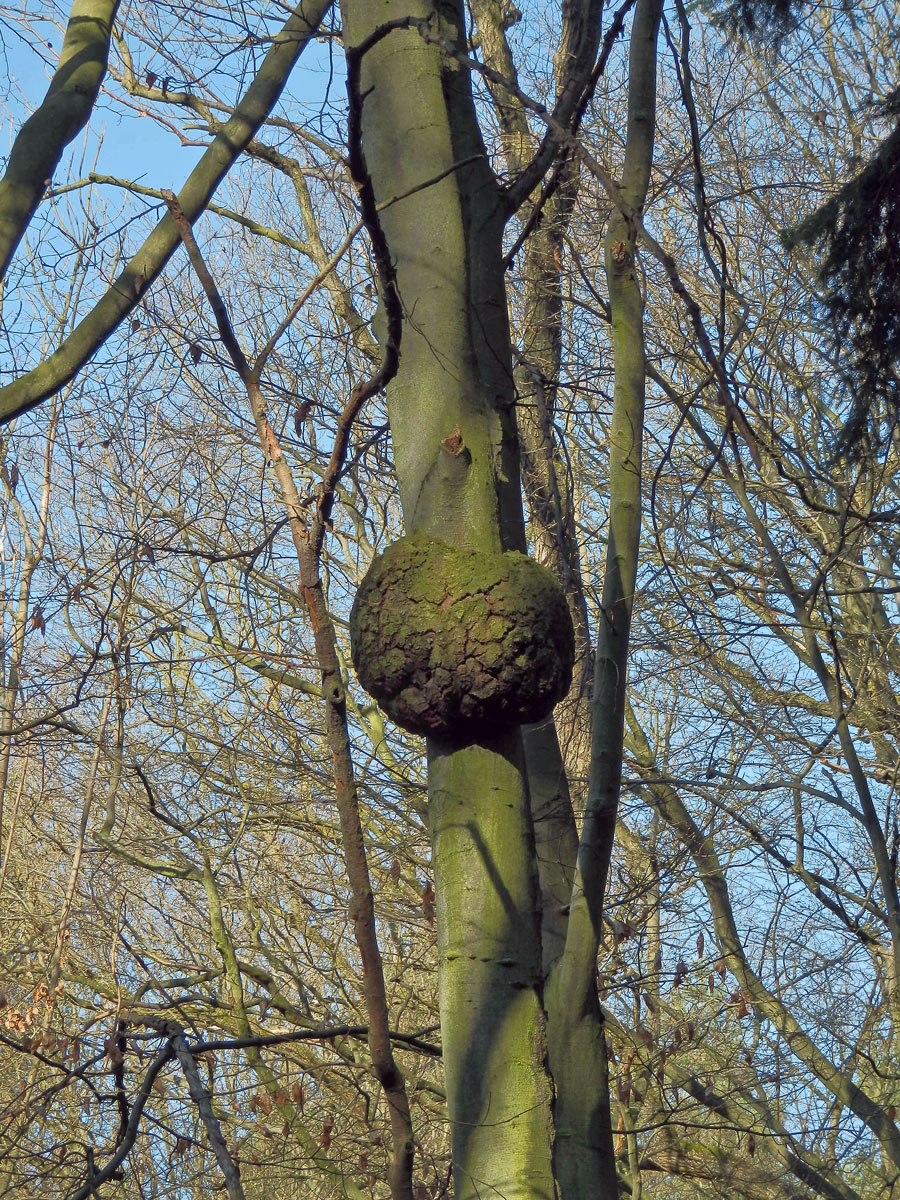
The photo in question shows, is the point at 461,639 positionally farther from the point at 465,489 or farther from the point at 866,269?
the point at 866,269

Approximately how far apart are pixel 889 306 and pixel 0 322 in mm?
3547

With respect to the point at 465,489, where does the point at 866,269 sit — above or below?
above

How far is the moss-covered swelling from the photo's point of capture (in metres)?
2.16

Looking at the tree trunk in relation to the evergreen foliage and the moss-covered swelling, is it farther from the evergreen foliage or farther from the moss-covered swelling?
the evergreen foliage

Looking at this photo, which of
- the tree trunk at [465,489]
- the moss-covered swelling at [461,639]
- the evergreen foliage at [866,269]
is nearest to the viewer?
the tree trunk at [465,489]

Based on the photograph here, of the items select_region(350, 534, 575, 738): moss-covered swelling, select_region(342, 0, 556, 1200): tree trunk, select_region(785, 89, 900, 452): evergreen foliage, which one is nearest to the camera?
select_region(342, 0, 556, 1200): tree trunk

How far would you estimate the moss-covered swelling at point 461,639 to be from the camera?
2.16 m

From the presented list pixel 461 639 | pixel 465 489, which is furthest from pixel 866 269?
pixel 461 639

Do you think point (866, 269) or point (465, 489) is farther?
point (866, 269)

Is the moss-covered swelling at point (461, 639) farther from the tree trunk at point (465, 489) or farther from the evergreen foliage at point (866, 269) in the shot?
the evergreen foliage at point (866, 269)

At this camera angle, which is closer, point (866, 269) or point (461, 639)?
point (461, 639)

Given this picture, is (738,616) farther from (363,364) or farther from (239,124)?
(239,124)

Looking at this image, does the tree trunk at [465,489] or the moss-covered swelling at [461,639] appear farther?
the moss-covered swelling at [461,639]

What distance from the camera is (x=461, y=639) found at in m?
2.17
